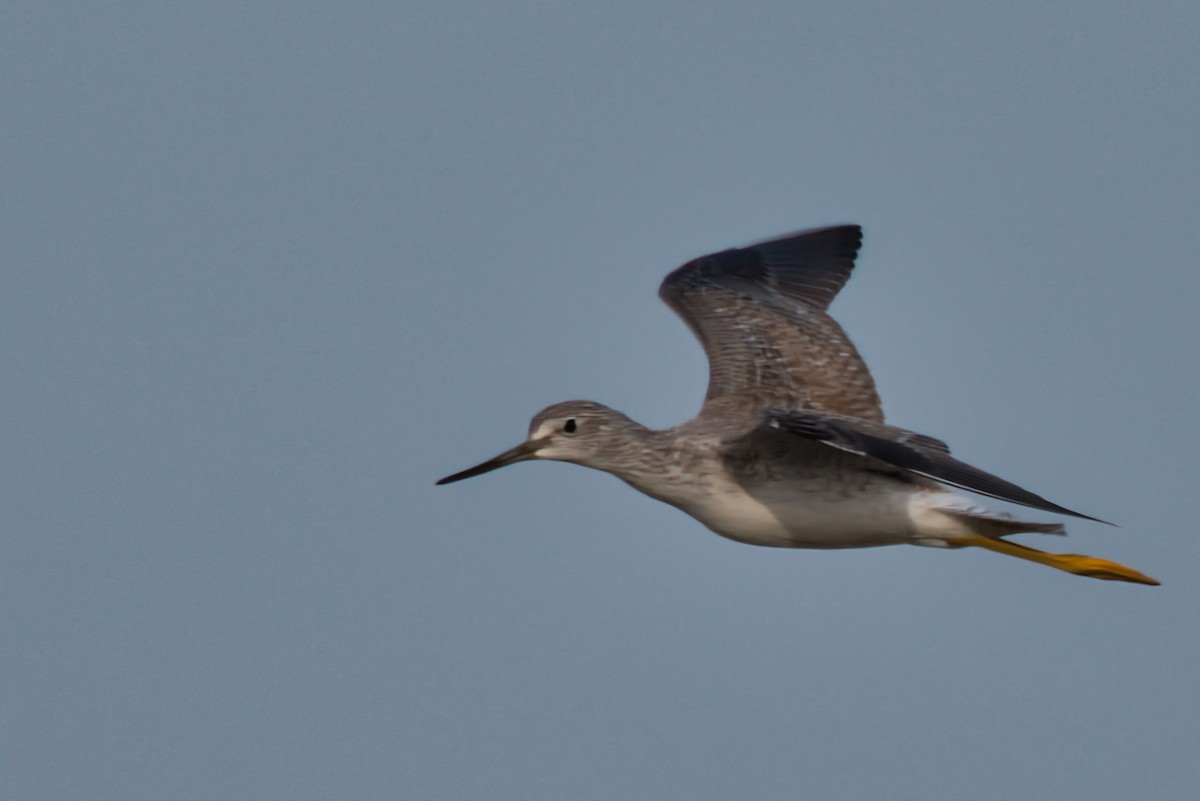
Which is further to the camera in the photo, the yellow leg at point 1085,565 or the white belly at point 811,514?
the yellow leg at point 1085,565

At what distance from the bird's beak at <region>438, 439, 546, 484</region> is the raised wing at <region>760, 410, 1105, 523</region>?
6.04 ft

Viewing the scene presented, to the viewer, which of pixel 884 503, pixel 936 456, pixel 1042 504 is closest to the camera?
pixel 1042 504

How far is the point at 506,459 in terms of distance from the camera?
14.3m

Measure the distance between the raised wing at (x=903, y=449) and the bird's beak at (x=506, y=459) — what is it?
1.84 m

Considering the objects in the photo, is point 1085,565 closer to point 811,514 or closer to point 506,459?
point 811,514

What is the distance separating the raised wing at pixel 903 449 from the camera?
12234 millimetres

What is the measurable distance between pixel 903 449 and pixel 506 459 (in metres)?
3.00

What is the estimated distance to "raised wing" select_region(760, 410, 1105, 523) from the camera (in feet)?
40.1

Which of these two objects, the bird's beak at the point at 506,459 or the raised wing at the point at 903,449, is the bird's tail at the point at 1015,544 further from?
the bird's beak at the point at 506,459

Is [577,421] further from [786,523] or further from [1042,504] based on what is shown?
[1042,504]

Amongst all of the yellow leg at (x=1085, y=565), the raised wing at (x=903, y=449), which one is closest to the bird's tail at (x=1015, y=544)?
the yellow leg at (x=1085, y=565)

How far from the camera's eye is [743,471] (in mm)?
14195

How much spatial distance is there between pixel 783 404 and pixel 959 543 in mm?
2173

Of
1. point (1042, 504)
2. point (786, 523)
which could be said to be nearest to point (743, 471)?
point (786, 523)
